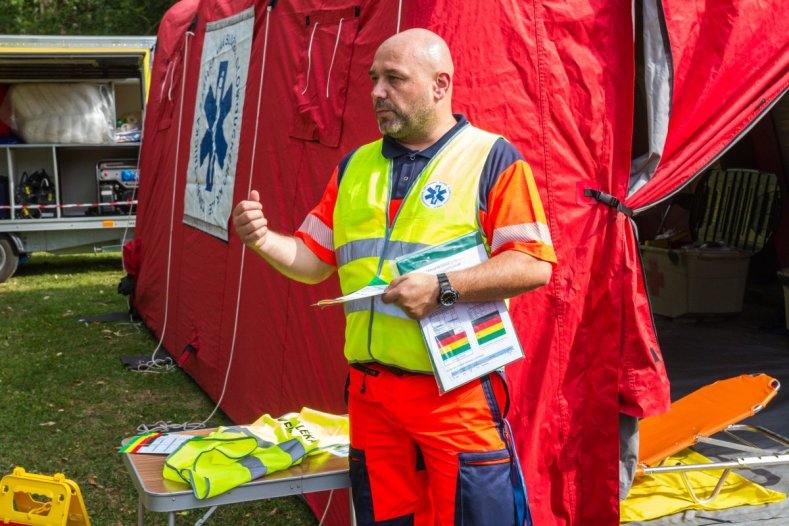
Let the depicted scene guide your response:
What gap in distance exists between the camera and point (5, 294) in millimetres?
10203

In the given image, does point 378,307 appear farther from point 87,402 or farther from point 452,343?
point 87,402

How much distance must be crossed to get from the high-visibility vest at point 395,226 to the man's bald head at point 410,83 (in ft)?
0.38

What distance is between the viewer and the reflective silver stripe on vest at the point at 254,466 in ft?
9.12

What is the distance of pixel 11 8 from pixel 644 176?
19937 millimetres

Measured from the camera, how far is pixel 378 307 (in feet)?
8.22

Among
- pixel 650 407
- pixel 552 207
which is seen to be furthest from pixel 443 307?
pixel 650 407

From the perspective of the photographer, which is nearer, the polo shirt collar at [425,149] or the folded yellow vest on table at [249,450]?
the polo shirt collar at [425,149]

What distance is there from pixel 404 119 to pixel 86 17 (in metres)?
20.0

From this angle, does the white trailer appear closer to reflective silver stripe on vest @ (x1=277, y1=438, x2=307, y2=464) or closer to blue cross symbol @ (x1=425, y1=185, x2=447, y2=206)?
reflective silver stripe on vest @ (x1=277, y1=438, x2=307, y2=464)

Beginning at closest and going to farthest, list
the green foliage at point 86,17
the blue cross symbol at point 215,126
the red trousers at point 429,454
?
the red trousers at point 429,454 → the blue cross symbol at point 215,126 → the green foliage at point 86,17

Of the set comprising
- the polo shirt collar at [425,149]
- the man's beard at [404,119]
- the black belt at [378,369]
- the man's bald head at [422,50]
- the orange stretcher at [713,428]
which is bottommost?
the orange stretcher at [713,428]

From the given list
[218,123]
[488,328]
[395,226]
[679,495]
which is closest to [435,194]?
[395,226]

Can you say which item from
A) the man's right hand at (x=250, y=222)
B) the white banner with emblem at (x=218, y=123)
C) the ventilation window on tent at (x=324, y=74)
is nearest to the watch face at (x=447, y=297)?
the man's right hand at (x=250, y=222)

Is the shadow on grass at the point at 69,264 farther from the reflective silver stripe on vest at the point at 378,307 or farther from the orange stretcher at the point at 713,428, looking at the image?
the reflective silver stripe on vest at the point at 378,307
